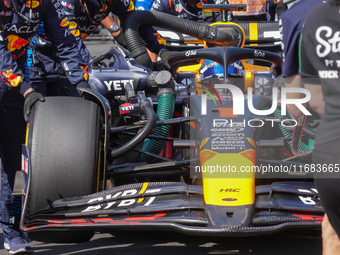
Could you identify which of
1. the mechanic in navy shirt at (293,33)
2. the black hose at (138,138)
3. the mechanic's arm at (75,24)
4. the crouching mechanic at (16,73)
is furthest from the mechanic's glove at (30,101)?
the mechanic in navy shirt at (293,33)

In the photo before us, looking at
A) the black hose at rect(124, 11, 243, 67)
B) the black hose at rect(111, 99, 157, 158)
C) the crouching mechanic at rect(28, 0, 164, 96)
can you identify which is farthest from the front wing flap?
the black hose at rect(124, 11, 243, 67)

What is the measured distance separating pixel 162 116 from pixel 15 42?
3.88ft

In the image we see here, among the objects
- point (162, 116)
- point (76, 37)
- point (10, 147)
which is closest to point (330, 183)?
point (162, 116)

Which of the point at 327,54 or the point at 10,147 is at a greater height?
the point at 327,54

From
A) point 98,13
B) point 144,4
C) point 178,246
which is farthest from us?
point 144,4

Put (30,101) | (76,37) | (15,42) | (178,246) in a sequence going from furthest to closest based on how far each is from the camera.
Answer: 1. (76,37)
2. (15,42)
3. (178,246)
4. (30,101)

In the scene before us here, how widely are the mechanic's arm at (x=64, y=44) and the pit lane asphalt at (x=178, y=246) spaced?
45.9 inches

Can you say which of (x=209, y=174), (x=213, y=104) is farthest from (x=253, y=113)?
(x=209, y=174)

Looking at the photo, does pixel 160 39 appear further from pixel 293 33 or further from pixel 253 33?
pixel 293 33

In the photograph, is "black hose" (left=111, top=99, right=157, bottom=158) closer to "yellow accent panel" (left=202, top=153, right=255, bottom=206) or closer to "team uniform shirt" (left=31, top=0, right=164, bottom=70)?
"yellow accent panel" (left=202, top=153, right=255, bottom=206)

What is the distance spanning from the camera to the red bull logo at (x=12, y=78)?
14.4 ft

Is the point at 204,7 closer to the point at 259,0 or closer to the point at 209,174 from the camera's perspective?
the point at 209,174

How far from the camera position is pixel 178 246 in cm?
452

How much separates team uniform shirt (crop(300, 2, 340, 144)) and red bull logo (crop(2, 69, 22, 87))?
93.3 inches
